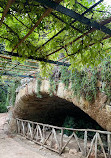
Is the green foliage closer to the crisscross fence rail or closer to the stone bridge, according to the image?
the stone bridge

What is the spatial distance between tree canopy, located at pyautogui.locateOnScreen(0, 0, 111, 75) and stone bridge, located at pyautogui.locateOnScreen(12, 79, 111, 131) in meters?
1.54

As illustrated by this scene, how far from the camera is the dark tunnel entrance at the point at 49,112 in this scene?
6.01 m

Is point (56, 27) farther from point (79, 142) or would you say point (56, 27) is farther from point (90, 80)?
point (79, 142)

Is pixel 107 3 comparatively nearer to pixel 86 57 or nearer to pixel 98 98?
pixel 86 57

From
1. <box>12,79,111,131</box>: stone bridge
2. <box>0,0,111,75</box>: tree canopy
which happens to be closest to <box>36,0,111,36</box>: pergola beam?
<box>0,0,111,75</box>: tree canopy

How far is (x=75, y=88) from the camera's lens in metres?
3.47

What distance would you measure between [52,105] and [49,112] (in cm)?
117

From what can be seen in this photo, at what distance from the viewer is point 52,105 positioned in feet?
21.1

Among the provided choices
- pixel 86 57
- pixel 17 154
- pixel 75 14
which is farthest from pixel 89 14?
pixel 17 154

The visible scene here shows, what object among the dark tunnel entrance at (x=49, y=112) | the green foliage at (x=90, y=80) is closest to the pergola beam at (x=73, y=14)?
the green foliage at (x=90, y=80)

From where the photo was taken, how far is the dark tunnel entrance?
6.01 metres

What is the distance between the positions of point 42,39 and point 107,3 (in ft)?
2.92

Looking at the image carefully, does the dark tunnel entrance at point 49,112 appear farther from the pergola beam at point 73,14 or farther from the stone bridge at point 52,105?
the pergola beam at point 73,14

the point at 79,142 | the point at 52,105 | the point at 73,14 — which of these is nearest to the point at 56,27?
the point at 73,14
